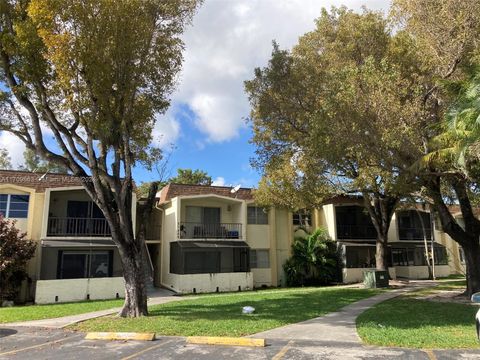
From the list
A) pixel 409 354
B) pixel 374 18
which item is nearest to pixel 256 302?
pixel 409 354

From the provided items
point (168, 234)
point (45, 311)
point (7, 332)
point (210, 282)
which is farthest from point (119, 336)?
point (168, 234)

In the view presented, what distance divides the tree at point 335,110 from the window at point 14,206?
1288cm

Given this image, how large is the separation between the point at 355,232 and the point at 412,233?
669 centimetres

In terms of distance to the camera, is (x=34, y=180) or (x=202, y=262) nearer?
(x=34, y=180)

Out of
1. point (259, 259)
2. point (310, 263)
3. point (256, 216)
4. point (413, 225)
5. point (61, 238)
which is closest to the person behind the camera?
point (61, 238)

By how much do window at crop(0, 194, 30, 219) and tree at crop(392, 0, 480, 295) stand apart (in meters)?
19.7

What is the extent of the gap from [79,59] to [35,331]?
26.7 feet

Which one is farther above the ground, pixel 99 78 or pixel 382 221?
pixel 99 78

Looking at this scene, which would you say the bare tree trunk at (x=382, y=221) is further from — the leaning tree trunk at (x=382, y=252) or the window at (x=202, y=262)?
the window at (x=202, y=262)

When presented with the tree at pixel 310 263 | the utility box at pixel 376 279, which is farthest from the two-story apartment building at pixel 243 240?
the utility box at pixel 376 279

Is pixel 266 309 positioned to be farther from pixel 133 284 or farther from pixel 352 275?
pixel 352 275

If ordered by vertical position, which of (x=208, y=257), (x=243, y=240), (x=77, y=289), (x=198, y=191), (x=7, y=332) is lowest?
(x=7, y=332)

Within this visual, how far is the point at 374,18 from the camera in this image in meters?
19.2

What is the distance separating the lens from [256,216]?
3022 centimetres
